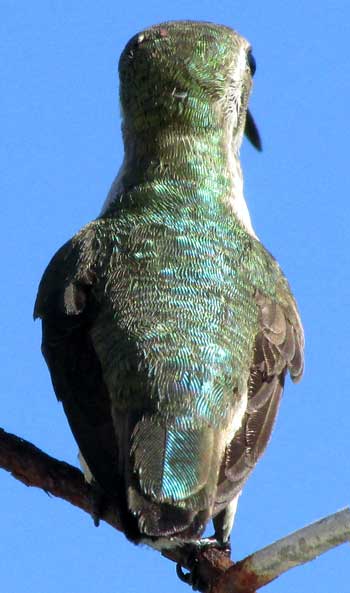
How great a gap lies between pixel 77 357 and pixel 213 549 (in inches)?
36.5

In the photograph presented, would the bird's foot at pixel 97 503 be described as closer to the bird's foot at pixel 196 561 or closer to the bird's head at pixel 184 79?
the bird's foot at pixel 196 561

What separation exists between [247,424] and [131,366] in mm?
517

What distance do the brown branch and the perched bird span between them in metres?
0.17

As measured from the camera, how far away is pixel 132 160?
7.92m

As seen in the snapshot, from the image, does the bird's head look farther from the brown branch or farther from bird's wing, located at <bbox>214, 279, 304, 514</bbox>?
the brown branch

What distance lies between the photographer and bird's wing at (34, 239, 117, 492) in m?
6.25

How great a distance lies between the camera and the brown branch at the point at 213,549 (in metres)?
5.04

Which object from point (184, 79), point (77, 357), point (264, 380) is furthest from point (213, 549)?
point (184, 79)

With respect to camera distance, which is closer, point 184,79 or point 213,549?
point 213,549

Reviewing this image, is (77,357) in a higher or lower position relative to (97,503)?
higher

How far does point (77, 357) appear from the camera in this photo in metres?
6.58

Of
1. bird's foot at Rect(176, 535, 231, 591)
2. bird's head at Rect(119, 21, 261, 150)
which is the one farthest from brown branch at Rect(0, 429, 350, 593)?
bird's head at Rect(119, 21, 261, 150)

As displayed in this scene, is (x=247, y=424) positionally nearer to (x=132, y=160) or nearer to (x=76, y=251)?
(x=76, y=251)

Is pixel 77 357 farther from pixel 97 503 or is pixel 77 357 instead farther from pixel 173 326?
pixel 97 503
